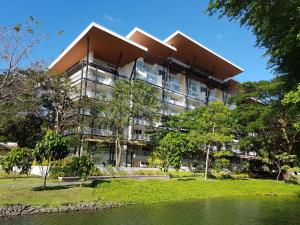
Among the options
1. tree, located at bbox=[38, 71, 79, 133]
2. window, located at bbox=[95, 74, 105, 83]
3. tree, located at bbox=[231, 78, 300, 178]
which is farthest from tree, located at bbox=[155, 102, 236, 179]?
window, located at bbox=[95, 74, 105, 83]

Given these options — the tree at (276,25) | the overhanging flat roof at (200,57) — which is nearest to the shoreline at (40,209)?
the tree at (276,25)

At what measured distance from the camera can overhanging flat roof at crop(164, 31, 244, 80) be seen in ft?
218

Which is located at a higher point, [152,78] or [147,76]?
[147,76]

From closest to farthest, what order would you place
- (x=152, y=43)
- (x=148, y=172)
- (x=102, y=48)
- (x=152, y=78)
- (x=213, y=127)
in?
1. (x=148, y=172)
2. (x=213, y=127)
3. (x=102, y=48)
4. (x=152, y=43)
5. (x=152, y=78)

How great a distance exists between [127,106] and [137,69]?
1599 cm

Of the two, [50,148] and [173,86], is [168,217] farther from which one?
[173,86]

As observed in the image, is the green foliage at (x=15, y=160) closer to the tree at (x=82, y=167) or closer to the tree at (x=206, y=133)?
the tree at (x=82, y=167)

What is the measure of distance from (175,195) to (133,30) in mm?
37651

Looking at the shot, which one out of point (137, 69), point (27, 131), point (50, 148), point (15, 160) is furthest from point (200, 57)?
point (15, 160)

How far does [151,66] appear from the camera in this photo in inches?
2625

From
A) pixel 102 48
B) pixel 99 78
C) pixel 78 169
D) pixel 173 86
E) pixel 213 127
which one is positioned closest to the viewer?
pixel 78 169

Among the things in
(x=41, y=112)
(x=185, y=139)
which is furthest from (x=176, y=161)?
(x=41, y=112)

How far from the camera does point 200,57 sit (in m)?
71.7

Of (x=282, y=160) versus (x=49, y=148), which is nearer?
(x=49, y=148)
